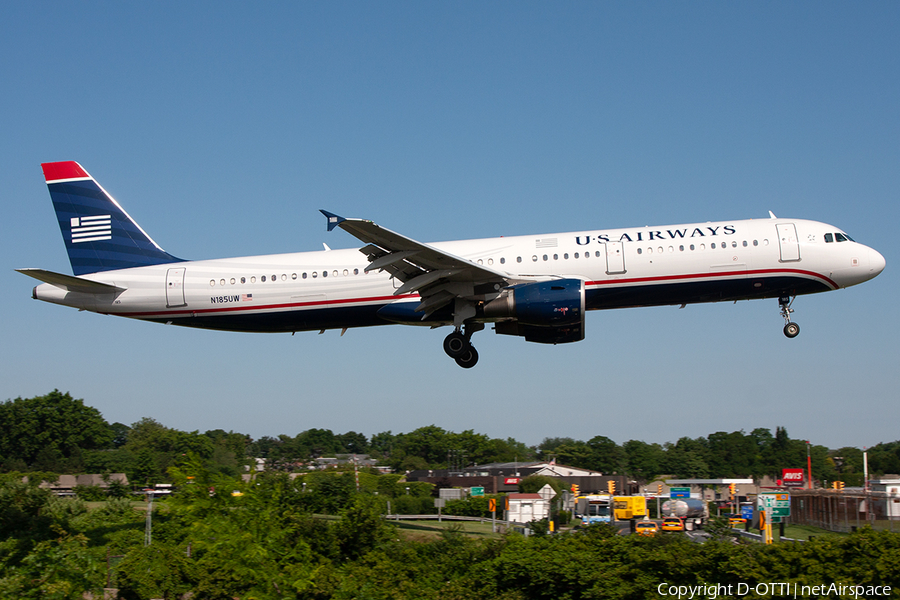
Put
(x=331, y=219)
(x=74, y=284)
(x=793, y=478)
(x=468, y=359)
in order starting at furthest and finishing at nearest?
(x=793, y=478), (x=468, y=359), (x=74, y=284), (x=331, y=219)

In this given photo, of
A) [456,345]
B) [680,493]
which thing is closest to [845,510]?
[680,493]

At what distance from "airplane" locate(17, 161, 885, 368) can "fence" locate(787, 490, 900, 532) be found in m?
6.71

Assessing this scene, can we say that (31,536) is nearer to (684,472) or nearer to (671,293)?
(671,293)

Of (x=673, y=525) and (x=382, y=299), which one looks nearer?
(x=382, y=299)

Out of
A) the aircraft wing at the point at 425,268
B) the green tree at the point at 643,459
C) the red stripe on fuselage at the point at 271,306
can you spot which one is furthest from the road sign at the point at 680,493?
the green tree at the point at 643,459

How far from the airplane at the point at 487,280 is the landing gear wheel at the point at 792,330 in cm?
5

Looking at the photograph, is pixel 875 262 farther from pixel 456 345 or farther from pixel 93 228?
pixel 93 228

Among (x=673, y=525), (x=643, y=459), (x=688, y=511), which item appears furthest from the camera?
(x=643, y=459)

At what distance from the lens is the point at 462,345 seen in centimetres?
2745

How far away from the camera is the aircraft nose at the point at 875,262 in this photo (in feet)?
86.4

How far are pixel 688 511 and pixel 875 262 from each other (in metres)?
16.9

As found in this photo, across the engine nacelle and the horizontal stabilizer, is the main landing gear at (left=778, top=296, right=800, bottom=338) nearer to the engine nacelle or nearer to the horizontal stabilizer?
the engine nacelle

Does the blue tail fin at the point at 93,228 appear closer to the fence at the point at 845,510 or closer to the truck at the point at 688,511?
the truck at the point at 688,511

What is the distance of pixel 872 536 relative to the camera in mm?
21000
